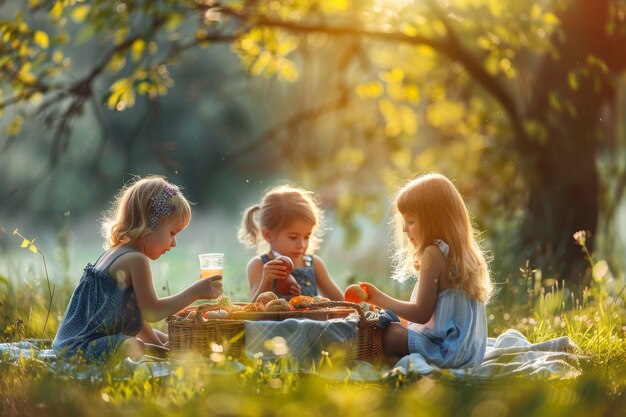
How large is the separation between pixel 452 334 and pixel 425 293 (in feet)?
0.78

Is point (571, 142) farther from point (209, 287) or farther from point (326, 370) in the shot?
point (326, 370)

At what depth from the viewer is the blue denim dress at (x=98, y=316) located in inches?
175

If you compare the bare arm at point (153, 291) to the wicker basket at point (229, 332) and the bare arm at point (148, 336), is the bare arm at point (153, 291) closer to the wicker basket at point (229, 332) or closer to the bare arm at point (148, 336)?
the wicker basket at point (229, 332)

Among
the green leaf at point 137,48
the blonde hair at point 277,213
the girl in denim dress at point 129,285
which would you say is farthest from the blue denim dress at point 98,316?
the green leaf at point 137,48

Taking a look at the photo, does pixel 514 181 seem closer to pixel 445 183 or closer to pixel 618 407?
→ pixel 445 183

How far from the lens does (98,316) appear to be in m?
4.51

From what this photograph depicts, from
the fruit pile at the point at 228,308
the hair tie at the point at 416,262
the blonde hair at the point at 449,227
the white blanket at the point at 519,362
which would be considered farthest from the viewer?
the hair tie at the point at 416,262

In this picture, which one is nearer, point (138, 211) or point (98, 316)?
point (98, 316)

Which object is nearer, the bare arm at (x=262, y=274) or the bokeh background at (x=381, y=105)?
the bare arm at (x=262, y=274)

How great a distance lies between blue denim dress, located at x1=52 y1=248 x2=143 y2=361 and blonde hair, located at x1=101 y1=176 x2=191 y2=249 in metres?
0.11

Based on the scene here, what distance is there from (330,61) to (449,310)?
5.34 metres

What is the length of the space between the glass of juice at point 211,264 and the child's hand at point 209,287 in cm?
11

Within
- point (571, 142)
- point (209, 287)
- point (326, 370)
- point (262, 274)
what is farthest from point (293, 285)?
point (571, 142)

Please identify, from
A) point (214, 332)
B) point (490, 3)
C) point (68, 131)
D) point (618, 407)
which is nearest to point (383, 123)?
point (490, 3)
